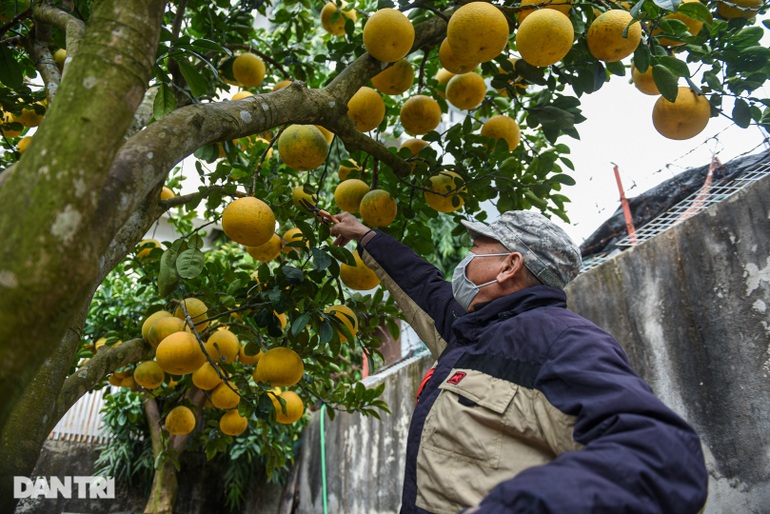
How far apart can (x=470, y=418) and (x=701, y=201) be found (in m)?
1.92

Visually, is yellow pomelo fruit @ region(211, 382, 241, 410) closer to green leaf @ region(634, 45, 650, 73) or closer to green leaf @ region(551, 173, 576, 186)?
green leaf @ region(551, 173, 576, 186)

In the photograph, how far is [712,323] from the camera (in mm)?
2182

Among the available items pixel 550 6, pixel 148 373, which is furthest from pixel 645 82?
pixel 148 373

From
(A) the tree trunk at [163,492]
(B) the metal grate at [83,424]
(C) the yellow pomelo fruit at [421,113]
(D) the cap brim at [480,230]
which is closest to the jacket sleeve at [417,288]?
(D) the cap brim at [480,230]

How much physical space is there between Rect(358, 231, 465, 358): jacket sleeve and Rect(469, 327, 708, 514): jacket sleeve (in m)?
0.82

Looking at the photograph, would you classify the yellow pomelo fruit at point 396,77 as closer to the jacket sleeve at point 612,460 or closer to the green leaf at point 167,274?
the green leaf at point 167,274

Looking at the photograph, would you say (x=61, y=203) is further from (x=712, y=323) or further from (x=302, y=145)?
(x=712, y=323)

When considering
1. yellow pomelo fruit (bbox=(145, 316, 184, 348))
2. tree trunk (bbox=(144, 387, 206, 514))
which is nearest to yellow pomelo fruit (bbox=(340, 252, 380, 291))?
yellow pomelo fruit (bbox=(145, 316, 184, 348))

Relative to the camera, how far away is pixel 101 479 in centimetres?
595

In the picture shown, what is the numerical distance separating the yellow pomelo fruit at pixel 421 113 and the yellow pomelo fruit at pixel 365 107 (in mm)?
121

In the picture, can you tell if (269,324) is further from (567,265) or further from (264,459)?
(264,459)

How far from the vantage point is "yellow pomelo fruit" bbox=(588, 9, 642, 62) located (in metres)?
1.87

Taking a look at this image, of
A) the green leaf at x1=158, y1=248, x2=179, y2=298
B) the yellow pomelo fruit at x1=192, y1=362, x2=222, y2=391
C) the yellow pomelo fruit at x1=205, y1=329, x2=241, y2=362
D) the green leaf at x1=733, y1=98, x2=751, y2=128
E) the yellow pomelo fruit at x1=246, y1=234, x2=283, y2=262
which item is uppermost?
the green leaf at x1=733, y1=98, x2=751, y2=128

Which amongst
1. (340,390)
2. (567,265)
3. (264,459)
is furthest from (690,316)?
(264,459)
